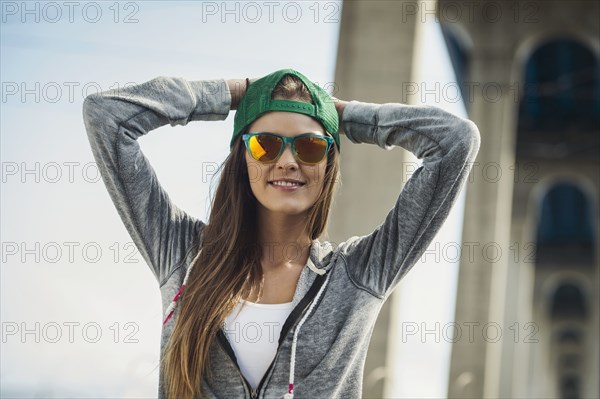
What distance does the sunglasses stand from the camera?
281 cm

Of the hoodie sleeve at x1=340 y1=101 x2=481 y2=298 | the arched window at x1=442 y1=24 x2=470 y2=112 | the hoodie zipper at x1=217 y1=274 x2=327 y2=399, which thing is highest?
the arched window at x1=442 y1=24 x2=470 y2=112

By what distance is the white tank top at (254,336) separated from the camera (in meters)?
2.75

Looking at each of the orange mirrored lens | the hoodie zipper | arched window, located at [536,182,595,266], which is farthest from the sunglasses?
arched window, located at [536,182,595,266]

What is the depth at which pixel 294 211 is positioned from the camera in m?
2.86

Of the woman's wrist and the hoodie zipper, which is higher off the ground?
the woman's wrist

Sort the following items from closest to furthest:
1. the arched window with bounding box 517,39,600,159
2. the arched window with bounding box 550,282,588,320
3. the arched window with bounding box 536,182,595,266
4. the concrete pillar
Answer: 1. the concrete pillar
2. the arched window with bounding box 517,39,600,159
3. the arched window with bounding box 536,182,595,266
4. the arched window with bounding box 550,282,588,320

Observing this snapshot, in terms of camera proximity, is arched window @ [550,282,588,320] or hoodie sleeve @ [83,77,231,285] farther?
arched window @ [550,282,588,320]

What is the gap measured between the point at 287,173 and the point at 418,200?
1.29ft

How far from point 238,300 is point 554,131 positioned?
30129 mm

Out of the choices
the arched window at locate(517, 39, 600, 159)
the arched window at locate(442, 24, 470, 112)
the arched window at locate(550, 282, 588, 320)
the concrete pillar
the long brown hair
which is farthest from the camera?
the arched window at locate(550, 282, 588, 320)

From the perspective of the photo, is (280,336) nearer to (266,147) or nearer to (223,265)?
(223,265)

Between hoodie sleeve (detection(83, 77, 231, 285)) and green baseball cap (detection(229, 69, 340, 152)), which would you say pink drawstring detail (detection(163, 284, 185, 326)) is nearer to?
hoodie sleeve (detection(83, 77, 231, 285))

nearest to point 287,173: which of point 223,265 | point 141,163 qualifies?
point 223,265

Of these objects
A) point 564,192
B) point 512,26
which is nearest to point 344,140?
point 512,26
